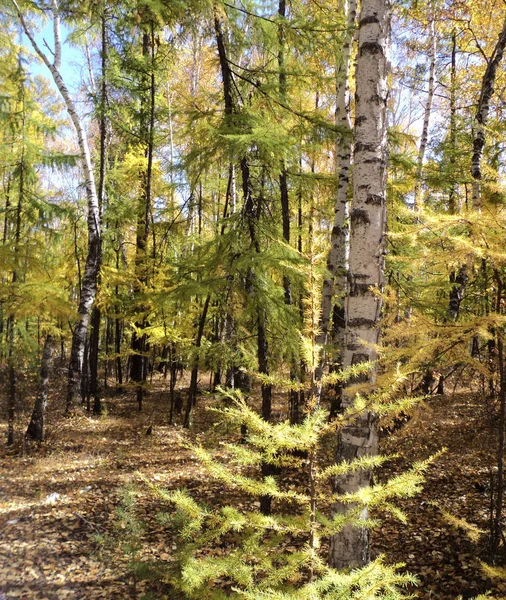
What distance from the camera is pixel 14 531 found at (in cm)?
538

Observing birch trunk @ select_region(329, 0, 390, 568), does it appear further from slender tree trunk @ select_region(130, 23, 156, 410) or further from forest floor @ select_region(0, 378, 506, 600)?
slender tree trunk @ select_region(130, 23, 156, 410)

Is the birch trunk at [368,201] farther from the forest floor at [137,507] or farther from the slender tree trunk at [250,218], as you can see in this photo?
the slender tree trunk at [250,218]

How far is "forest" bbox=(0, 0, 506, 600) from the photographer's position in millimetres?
2246

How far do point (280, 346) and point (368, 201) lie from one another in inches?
118

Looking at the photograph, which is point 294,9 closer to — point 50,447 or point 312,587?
point 312,587

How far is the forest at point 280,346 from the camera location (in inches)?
88.4

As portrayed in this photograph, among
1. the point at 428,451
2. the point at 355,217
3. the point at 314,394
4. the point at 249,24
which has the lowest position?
the point at 428,451

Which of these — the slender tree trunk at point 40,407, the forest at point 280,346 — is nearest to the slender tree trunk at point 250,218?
the forest at point 280,346

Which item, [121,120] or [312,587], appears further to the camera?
[121,120]

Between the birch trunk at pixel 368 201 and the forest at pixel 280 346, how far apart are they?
0.06 feet

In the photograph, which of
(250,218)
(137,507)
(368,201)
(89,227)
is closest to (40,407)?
(137,507)

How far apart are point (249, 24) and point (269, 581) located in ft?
20.8

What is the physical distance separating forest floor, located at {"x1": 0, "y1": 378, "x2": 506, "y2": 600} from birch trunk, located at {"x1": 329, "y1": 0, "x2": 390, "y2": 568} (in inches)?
32.3

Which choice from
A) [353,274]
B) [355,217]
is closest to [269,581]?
[353,274]
